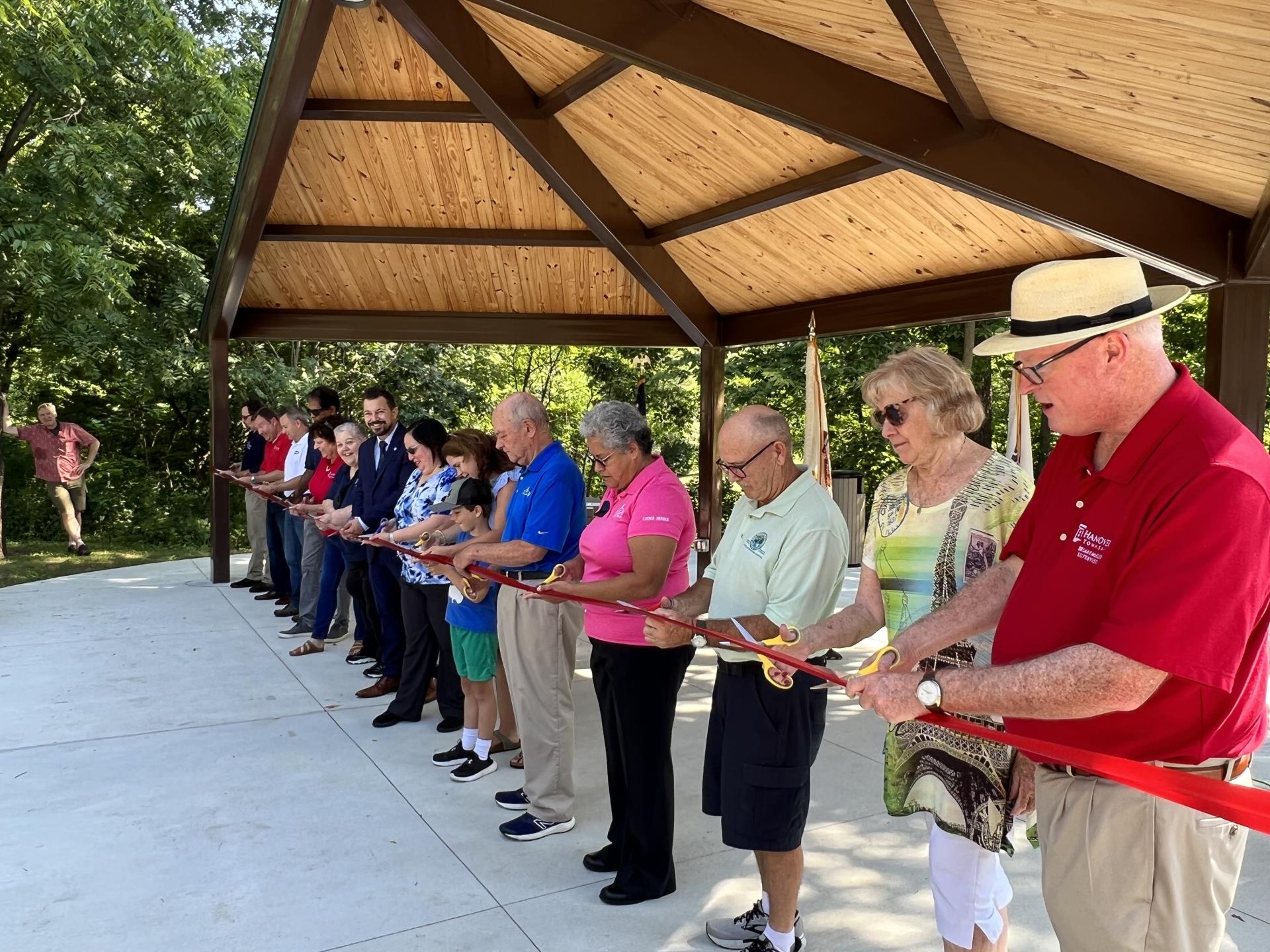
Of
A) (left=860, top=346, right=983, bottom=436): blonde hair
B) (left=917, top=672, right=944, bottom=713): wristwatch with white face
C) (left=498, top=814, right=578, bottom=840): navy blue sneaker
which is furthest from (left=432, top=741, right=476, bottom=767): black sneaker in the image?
(left=917, top=672, right=944, bottom=713): wristwatch with white face

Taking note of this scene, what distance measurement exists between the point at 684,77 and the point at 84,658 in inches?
257

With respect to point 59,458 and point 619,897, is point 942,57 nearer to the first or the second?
point 619,897

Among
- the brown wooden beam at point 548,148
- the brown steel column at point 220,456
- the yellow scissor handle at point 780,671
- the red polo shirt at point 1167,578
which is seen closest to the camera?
the red polo shirt at point 1167,578

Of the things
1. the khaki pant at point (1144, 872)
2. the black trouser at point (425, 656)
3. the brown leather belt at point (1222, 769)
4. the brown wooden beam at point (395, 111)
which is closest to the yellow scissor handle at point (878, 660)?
the khaki pant at point (1144, 872)

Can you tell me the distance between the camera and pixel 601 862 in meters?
3.99

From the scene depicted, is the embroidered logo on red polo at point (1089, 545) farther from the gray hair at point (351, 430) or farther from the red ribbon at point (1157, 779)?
the gray hair at point (351, 430)

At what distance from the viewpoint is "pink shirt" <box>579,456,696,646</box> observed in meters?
3.68

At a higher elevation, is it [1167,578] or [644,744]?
[1167,578]

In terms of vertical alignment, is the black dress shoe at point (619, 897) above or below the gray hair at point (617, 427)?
below

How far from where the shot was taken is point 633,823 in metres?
3.73

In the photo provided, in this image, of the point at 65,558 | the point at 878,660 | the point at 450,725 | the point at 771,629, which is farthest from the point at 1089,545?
the point at 65,558

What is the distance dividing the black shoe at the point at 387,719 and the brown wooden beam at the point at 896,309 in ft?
14.7

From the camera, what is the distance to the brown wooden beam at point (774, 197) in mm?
5859

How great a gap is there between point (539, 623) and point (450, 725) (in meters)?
1.90
